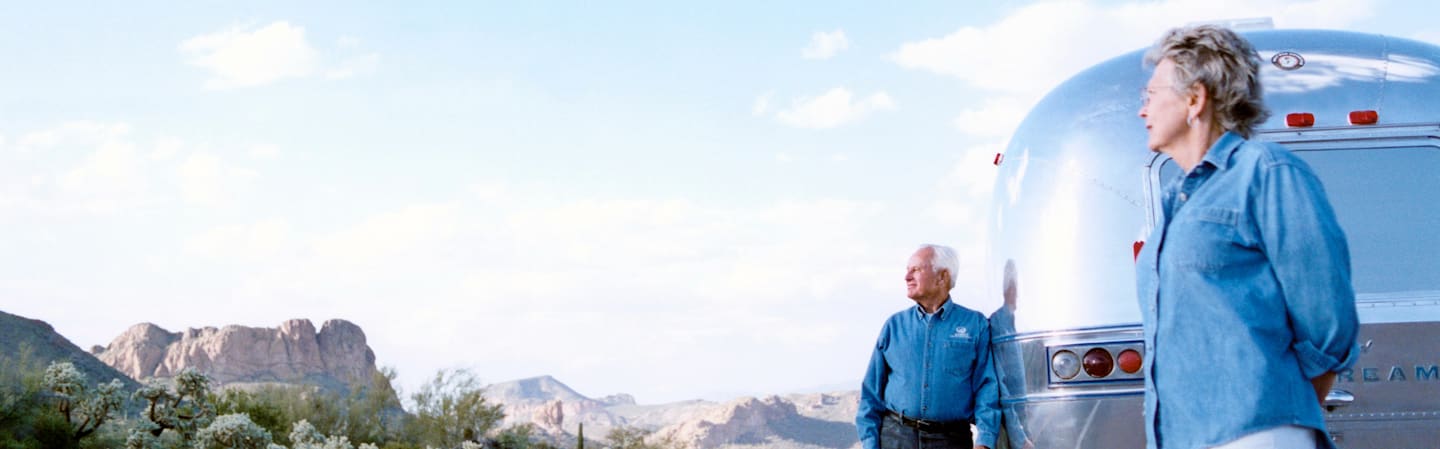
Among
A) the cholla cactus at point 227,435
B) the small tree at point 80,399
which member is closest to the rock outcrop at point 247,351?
the small tree at point 80,399

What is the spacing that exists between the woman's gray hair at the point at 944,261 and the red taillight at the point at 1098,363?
907mm

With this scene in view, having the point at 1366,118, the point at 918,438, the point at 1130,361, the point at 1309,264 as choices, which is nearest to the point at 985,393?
the point at 918,438

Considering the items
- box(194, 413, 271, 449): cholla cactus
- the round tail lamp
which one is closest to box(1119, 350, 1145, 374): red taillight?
the round tail lamp

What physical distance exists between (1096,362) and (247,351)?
2067 inches

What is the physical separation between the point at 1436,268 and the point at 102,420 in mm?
9946

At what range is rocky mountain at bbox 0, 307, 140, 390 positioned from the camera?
19.0 metres

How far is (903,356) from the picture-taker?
6.06m

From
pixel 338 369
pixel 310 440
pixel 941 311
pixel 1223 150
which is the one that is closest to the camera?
pixel 1223 150

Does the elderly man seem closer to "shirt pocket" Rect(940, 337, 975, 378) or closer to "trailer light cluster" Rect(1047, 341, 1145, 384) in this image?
"shirt pocket" Rect(940, 337, 975, 378)

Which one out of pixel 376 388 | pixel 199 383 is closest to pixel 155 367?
pixel 376 388

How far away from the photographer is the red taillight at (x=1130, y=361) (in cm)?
527

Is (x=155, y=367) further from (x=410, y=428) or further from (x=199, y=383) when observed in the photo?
(x=199, y=383)

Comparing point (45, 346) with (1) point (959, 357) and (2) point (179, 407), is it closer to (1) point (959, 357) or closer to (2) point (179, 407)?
(2) point (179, 407)

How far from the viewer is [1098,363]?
5.35 meters
